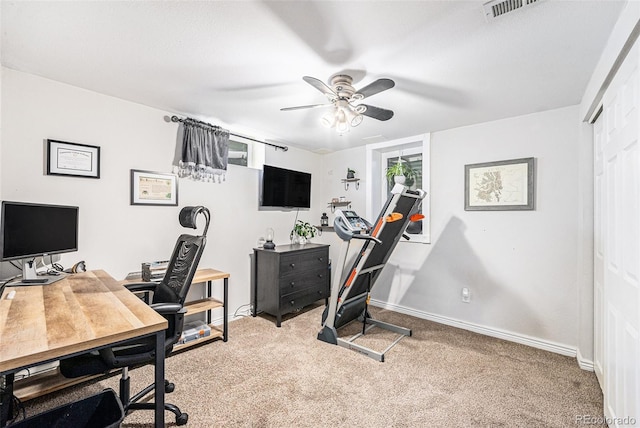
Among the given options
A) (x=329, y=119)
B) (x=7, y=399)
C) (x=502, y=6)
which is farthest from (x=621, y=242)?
(x=7, y=399)

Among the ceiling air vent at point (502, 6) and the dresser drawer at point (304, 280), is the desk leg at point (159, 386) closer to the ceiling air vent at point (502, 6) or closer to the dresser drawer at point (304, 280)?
the dresser drawer at point (304, 280)

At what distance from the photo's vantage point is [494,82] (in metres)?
2.22

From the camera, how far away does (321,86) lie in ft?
6.18

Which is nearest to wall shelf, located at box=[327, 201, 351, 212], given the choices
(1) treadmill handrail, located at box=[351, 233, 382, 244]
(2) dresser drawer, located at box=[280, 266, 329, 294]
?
(2) dresser drawer, located at box=[280, 266, 329, 294]

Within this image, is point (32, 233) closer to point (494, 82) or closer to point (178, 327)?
point (178, 327)

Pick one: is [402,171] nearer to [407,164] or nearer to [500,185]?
[407,164]

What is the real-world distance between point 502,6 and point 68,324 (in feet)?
8.13

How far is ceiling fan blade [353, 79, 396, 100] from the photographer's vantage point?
1.80 metres

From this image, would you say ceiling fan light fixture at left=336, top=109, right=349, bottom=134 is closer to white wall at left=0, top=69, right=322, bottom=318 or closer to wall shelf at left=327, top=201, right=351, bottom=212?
white wall at left=0, top=69, right=322, bottom=318

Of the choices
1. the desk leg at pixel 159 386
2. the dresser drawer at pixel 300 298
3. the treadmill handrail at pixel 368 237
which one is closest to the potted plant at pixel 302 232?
the dresser drawer at pixel 300 298

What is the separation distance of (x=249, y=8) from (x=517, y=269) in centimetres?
326

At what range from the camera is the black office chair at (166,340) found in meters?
1.54

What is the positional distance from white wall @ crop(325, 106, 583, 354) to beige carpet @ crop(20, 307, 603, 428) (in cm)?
34

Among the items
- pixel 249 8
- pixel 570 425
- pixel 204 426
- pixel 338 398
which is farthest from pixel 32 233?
pixel 570 425
